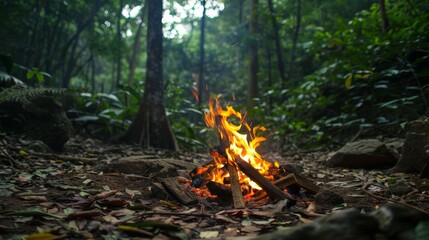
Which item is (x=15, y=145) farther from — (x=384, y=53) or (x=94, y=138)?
(x=384, y=53)

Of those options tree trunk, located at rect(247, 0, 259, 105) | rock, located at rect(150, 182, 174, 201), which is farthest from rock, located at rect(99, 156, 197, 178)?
tree trunk, located at rect(247, 0, 259, 105)

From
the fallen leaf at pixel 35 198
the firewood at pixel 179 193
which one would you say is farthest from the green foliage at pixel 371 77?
the fallen leaf at pixel 35 198

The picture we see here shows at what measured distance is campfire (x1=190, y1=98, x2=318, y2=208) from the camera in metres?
3.34

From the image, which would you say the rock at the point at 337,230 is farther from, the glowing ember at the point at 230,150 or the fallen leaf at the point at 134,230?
the glowing ember at the point at 230,150

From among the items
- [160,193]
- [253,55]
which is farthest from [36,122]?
[253,55]

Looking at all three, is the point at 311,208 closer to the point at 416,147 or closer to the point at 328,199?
the point at 328,199

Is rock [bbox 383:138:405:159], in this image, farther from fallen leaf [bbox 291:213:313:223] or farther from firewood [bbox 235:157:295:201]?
fallen leaf [bbox 291:213:313:223]

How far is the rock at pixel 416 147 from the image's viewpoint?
4.16m

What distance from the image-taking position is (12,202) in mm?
2814

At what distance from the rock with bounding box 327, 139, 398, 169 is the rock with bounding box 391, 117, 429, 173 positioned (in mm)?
622

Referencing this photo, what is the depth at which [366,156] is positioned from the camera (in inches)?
199

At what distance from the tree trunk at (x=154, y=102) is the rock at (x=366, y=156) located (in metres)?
3.48

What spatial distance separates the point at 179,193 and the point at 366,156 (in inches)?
126

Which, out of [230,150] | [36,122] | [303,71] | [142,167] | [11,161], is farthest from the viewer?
[303,71]
